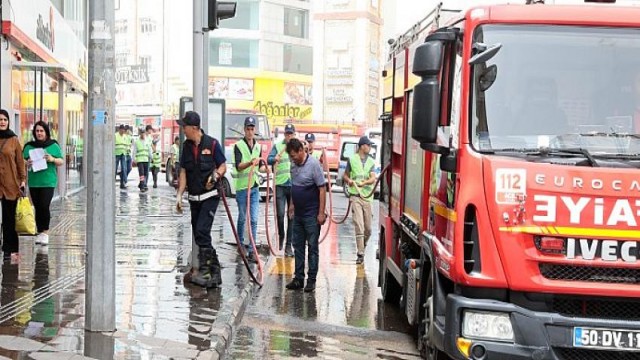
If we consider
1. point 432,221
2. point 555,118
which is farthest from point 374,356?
point 555,118

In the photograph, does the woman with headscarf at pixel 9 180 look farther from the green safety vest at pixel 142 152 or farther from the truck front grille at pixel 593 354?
the green safety vest at pixel 142 152

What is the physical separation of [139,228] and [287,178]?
3716 mm

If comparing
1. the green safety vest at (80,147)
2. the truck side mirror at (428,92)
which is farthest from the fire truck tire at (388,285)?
the green safety vest at (80,147)

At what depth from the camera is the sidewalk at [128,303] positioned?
726 cm

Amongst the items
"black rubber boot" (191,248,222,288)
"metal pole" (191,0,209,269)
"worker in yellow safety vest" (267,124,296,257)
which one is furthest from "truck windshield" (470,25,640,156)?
"worker in yellow safety vest" (267,124,296,257)

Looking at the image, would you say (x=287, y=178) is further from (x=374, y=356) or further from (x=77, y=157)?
(x=77, y=157)

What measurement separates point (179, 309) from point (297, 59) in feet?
189

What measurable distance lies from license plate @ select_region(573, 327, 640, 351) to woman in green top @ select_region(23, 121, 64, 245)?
876cm

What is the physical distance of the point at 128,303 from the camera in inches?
360

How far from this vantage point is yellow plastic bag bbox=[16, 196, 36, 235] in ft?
37.1

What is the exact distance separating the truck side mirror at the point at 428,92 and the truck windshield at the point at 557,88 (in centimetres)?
25

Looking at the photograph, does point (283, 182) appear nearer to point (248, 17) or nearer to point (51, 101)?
point (51, 101)

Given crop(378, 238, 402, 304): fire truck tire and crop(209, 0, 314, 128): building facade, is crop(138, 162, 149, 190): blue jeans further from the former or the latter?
crop(209, 0, 314, 128): building facade

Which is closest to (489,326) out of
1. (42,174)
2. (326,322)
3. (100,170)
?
(100,170)
